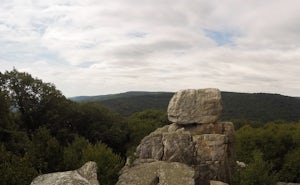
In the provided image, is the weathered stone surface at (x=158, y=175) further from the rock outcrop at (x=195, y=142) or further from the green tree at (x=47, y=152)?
the green tree at (x=47, y=152)

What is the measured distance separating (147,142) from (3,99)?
17751mm

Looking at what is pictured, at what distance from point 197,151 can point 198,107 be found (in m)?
5.71

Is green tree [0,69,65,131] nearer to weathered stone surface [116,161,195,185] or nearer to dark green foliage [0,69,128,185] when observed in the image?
dark green foliage [0,69,128,185]

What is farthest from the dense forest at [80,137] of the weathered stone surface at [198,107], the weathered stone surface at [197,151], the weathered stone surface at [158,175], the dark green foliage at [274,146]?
the weathered stone surface at [198,107]

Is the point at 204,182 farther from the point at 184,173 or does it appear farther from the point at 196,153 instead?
the point at 184,173

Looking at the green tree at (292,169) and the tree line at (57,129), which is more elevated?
the tree line at (57,129)

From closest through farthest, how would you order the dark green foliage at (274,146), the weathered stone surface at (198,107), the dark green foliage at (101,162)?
1. the dark green foliage at (101,162)
2. the weathered stone surface at (198,107)
3. the dark green foliage at (274,146)

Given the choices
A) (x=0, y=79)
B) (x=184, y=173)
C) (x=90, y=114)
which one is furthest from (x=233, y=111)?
(x=184, y=173)

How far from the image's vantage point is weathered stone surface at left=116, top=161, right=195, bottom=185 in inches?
1221

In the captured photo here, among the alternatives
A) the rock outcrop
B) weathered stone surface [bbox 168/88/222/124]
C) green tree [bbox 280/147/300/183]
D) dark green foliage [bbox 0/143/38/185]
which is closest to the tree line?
the rock outcrop

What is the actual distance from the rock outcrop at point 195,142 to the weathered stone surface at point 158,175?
10 centimetres

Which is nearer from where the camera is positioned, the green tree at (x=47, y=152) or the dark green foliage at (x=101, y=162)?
the green tree at (x=47, y=152)

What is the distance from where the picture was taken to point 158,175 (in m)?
32.2

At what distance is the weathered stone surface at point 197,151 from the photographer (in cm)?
3772
